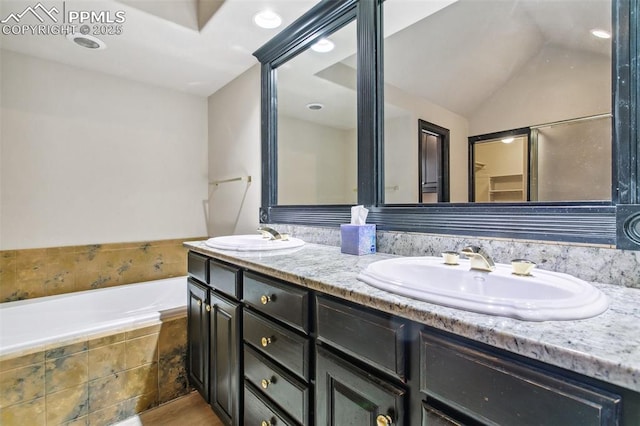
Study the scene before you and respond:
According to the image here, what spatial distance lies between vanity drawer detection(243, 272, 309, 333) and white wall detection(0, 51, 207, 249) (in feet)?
6.53

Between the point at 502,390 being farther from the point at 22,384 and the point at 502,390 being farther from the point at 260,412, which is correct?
the point at 22,384

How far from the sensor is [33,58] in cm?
219

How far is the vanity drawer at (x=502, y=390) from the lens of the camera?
1.40 feet

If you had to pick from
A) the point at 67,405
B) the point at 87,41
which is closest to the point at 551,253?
the point at 67,405

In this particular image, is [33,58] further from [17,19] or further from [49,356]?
[49,356]

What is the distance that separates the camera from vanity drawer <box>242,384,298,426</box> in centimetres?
103

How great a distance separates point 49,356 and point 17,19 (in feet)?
6.64

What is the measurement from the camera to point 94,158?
2.44 m

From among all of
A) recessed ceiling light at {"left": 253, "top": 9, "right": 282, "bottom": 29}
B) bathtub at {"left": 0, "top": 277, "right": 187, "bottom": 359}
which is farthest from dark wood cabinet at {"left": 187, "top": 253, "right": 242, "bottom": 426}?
recessed ceiling light at {"left": 253, "top": 9, "right": 282, "bottom": 29}

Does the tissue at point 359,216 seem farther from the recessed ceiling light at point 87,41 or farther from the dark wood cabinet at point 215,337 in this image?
the recessed ceiling light at point 87,41

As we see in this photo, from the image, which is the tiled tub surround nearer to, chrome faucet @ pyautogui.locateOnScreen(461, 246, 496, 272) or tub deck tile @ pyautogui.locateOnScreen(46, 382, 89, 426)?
tub deck tile @ pyautogui.locateOnScreen(46, 382, 89, 426)

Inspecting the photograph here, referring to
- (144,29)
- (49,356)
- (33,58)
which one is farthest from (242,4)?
(49,356)

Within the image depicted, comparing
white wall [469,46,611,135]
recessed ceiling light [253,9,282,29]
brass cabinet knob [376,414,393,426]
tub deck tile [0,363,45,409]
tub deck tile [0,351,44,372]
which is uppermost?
recessed ceiling light [253,9,282,29]

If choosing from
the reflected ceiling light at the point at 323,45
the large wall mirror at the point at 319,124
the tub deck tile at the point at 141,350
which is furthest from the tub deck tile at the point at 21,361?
the reflected ceiling light at the point at 323,45
